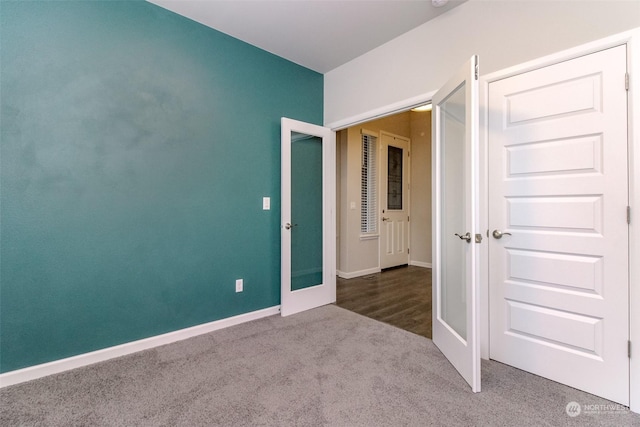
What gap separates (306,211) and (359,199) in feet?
5.96

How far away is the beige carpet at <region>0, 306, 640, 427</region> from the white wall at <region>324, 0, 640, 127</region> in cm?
222

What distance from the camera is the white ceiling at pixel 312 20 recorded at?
2367 millimetres

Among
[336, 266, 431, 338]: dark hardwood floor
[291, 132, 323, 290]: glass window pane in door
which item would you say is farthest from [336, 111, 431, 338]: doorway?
[291, 132, 323, 290]: glass window pane in door

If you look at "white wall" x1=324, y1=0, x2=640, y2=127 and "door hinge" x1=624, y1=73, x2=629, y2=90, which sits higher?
"white wall" x1=324, y1=0, x2=640, y2=127

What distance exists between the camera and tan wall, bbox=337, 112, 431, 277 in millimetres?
4809

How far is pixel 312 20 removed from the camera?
8.41 ft

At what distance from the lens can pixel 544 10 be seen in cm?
194

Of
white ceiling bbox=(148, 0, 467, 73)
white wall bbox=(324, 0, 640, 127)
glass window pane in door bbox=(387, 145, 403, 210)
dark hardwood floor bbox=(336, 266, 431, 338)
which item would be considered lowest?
dark hardwood floor bbox=(336, 266, 431, 338)

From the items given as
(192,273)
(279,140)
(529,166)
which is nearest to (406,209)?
(279,140)

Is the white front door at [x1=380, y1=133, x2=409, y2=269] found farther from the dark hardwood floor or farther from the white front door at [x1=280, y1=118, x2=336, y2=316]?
the white front door at [x1=280, y1=118, x2=336, y2=316]

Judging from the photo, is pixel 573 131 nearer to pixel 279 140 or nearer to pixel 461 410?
pixel 461 410

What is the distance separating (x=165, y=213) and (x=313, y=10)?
2.12 meters
